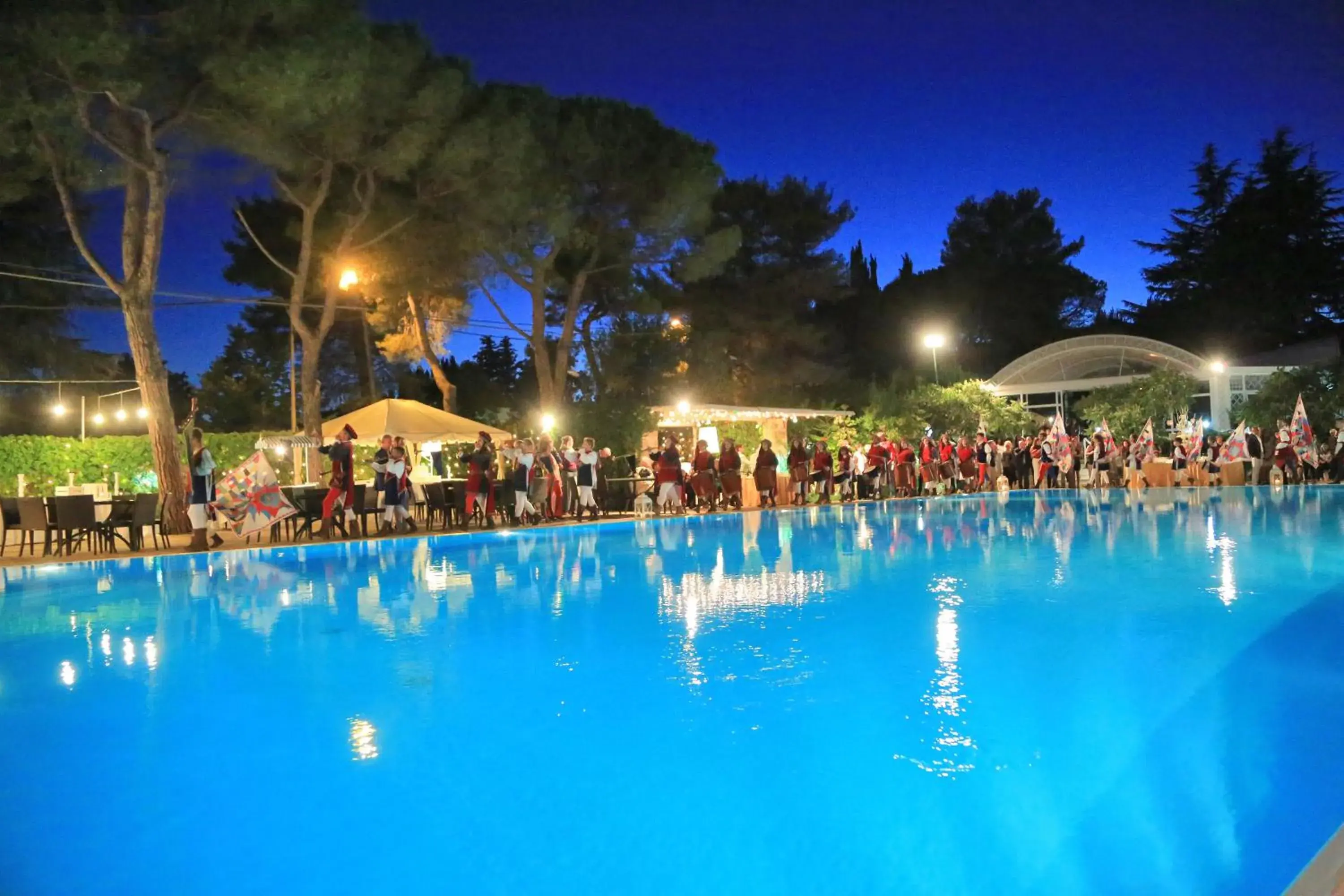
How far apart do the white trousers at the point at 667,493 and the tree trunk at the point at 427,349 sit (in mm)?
8404

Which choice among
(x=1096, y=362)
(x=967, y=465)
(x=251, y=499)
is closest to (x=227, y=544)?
(x=251, y=499)

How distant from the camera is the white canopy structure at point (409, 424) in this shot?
17.0m

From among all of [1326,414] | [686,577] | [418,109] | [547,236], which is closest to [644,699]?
[686,577]

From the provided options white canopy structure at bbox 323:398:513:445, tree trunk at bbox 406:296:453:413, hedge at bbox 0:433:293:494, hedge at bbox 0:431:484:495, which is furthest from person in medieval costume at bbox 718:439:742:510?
hedge at bbox 0:433:293:494

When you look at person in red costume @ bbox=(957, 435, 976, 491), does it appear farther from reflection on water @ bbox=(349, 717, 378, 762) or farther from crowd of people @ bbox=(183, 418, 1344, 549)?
reflection on water @ bbox=(349, 717, 378, 762)

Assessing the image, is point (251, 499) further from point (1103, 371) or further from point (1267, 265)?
point (1267, 265)

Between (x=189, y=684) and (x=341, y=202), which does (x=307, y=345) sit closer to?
(x=341, y=202)

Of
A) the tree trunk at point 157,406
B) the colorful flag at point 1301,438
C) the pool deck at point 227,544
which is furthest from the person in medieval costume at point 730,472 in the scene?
the colorful flag at point 1301,438

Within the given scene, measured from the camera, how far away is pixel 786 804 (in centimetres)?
356

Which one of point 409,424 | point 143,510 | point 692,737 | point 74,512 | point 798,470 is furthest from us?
point 798,470

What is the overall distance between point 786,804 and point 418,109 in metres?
16.9

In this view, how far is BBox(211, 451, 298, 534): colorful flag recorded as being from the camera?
530 inches

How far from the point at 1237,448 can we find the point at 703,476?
12396 mm

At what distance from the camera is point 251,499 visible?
13.5 m
